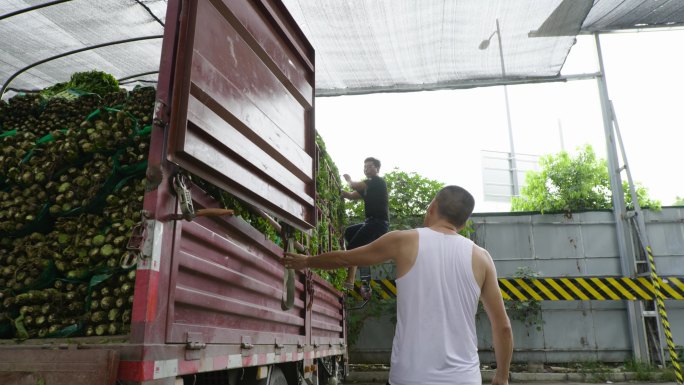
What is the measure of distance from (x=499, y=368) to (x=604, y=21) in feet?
24.8

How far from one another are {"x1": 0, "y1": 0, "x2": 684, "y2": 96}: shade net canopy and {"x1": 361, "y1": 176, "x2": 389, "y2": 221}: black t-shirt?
2077 mm

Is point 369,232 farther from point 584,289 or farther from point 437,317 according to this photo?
point 437,317

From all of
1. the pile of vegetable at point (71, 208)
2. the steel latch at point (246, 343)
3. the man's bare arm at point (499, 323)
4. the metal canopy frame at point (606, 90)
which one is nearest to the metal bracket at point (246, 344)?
the steel latch at point (246, 343)

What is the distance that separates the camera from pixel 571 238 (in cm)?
953

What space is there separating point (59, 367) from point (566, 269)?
9.47 metres

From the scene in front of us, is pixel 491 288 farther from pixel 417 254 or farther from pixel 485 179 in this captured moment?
pixel 485 179

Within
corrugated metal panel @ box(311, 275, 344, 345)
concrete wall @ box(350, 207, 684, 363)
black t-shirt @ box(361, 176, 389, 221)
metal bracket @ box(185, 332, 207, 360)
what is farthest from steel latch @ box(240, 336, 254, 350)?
concrete wall @ box(350, 207, 684, 363)

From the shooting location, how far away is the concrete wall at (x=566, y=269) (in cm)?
898

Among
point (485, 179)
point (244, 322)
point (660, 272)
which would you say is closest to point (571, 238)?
point (660, 272)

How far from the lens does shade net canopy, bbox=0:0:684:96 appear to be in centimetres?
600

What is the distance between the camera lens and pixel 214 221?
2490 mm

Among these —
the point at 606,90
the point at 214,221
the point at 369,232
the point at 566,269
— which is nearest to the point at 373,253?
the point at 214,221

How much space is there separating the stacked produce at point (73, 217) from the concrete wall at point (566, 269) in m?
7.31

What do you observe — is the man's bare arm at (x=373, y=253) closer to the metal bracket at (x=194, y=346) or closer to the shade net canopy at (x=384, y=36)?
the metal bracket at (x=194, y=346)
